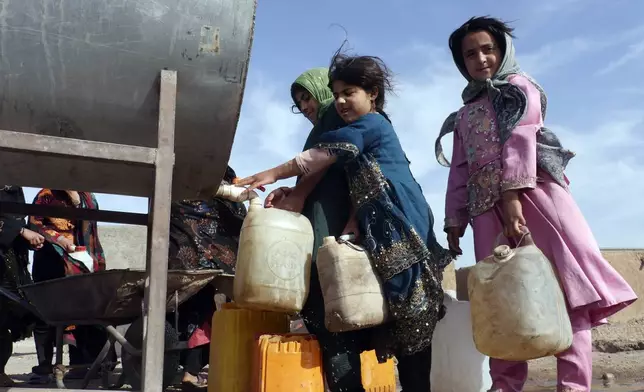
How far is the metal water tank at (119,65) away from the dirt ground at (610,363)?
2.63 m

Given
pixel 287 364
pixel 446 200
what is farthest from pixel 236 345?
pixel 446 200

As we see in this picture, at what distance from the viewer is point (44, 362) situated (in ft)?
15.9

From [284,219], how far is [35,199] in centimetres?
279

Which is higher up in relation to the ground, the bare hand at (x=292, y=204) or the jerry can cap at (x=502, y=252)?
the bare hand at (x=292, y=204)

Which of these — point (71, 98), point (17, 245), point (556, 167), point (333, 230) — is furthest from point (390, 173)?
point (17, 245)

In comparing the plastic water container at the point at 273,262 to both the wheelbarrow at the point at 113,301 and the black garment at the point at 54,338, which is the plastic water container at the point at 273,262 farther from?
the black garment at the point at 54,338

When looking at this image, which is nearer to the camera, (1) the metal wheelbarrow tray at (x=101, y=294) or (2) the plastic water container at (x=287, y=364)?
(2) the plastic water container at (x=287, y=364)

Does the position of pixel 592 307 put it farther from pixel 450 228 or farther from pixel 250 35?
pixel 250 35

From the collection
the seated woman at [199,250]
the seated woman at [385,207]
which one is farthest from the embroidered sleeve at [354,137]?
the seated woman at [199,250]

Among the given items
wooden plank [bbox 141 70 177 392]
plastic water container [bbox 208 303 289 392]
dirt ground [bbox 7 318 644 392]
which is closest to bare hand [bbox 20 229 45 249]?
dirt ground [bbox 7 318 644 392]

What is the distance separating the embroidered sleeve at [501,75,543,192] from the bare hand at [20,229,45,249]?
10.6 ft

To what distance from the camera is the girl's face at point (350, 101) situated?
280cm

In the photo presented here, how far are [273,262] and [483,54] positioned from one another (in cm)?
125

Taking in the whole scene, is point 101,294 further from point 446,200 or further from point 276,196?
point 446,200
